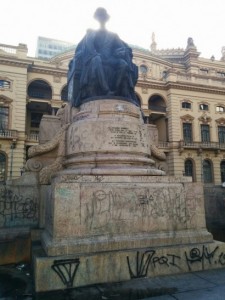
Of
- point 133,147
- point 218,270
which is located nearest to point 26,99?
point 133,147

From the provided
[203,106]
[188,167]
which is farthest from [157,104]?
[188,167]

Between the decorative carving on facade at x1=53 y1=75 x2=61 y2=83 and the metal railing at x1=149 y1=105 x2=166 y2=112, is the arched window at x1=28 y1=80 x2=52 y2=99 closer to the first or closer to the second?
the decorative carving on facade at x1=53 y1=75 x2=61 y2=83

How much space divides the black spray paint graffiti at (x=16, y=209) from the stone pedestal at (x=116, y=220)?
122 centimetres

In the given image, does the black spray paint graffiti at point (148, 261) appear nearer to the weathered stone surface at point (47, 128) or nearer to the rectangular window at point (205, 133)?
the weathered stone surface at point (47, 128)

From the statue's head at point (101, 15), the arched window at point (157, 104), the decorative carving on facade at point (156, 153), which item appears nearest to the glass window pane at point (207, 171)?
the arched window at point (157, 104)

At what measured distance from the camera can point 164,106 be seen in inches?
1519

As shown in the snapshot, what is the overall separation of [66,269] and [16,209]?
2.43 m

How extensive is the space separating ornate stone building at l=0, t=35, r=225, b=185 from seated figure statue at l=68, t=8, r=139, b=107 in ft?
77.9

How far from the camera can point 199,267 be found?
14.3 ft

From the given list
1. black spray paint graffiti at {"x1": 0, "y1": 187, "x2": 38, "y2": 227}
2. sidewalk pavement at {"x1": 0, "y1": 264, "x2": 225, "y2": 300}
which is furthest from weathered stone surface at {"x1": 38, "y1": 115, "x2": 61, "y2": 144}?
sidewalk pavement at {"x1": 0, "y1": 264, "x2": 225, "y2": 300}

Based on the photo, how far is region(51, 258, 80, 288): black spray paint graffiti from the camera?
3684 mm

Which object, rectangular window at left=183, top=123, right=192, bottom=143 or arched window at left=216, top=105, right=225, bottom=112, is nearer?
rectangular window at left=183, top=123, right=192, bottom=143

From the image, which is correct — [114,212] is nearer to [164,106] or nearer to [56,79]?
[56,79]

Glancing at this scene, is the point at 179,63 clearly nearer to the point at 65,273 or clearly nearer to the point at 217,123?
the point at 217,123
